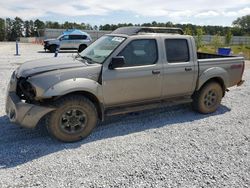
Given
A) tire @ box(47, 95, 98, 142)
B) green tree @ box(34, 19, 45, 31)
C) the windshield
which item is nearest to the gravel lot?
tire @ box(47, 95, 98, 142)

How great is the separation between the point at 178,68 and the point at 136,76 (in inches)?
40.8

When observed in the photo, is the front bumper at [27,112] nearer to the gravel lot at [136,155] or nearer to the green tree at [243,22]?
the gravel lot at [136,155]

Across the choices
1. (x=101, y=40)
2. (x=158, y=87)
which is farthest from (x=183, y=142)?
(x=101, y=40)

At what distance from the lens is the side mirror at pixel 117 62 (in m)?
4.50

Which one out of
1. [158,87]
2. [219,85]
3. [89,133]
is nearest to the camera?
[89,133]

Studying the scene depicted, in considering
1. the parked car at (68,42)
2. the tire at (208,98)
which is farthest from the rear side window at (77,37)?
the tire at (208,98)

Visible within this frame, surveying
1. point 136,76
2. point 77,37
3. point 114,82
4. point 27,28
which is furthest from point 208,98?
point 27,28

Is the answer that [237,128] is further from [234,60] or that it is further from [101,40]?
[101,40]

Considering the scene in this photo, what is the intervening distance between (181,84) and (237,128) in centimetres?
142

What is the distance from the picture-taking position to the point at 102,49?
5117 mm

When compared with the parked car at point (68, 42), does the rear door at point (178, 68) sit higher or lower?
lower

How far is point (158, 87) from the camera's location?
5.21 meters

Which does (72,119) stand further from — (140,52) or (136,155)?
(140,52)

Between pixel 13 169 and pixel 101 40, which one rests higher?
pixel 101 40
